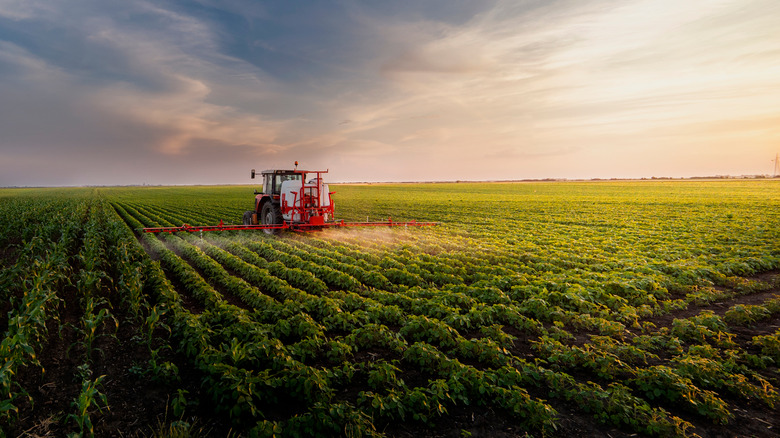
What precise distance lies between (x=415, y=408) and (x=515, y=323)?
11.8ft

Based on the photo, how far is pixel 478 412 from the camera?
466cm

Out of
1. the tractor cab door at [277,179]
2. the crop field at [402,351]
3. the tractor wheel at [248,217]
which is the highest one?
the tractor cab door at [277,179]

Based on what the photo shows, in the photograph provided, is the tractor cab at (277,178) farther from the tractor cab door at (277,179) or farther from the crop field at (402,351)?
the crop field at (402,351)

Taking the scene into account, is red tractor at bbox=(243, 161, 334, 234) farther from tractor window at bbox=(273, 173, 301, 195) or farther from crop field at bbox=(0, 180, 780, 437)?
crop field at bbox=(0, 180, 780, 437)

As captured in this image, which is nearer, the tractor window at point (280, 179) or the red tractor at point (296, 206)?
the red tractor at point (296, 206)

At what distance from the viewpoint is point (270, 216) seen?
1794cm

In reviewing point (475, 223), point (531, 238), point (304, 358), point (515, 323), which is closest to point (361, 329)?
point (304, 358)

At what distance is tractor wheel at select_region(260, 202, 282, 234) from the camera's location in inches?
688

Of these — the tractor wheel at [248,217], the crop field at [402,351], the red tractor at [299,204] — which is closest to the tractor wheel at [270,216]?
the red tractor at [299,204]

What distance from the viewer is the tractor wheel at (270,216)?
17484 millimetres

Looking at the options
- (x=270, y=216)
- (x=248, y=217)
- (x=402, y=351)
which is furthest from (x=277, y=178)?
(x=402, y=351)

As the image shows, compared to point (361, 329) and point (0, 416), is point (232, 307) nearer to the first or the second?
point (361, 329)

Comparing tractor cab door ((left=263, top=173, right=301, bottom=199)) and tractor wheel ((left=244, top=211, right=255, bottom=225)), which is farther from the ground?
tractor cab door ((left=263, top=173, right=301, bottom=199))

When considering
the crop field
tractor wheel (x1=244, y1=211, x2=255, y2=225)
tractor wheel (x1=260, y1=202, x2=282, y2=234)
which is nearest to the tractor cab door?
tractor wheel (x1=260, y1=202, x2=282, y2=234)
